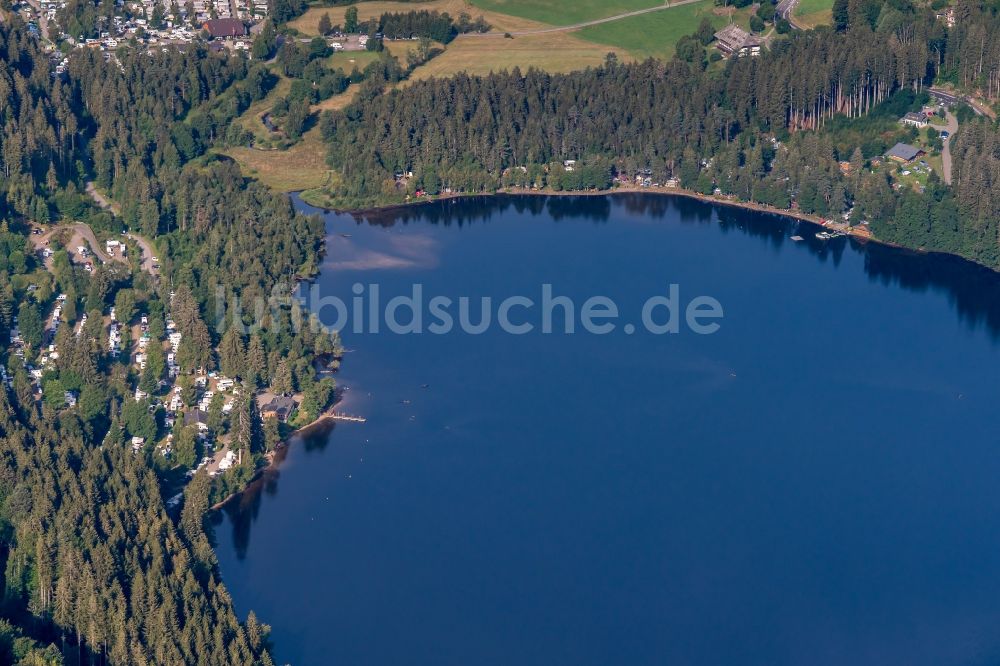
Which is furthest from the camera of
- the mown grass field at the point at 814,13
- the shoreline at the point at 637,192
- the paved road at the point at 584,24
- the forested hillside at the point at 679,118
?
the paved road at the point at 584,24

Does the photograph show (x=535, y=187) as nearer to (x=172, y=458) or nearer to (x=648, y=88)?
(x=648, y=88)

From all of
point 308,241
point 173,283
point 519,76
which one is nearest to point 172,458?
point 173,283

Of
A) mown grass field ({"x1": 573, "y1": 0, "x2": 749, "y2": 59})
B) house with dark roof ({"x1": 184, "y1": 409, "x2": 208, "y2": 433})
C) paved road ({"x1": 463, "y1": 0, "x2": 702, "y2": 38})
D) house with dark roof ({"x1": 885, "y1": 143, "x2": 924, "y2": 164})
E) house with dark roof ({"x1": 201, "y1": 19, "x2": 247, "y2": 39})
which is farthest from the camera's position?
paved road ({"x1": 463, "y1": 0, "x2": 702, "y2": 38})

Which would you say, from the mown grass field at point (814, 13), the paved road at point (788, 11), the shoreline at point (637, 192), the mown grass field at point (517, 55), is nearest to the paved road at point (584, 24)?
the mown grass field at point (517, 55)

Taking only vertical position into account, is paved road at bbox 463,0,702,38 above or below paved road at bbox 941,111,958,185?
above

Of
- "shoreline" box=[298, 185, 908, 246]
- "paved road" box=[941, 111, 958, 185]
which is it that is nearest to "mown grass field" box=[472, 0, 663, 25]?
"shoreline" box=[298, 185, 908, 246]

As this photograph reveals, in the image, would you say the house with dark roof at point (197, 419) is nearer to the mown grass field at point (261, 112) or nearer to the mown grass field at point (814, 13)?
the mown grass field at point (261, 112)

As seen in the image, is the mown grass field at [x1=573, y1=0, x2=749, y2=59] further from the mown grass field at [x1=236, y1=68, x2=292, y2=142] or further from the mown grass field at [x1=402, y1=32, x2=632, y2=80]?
the mown grass field at [x1=236, y1=68, x2=292, y2=142]
